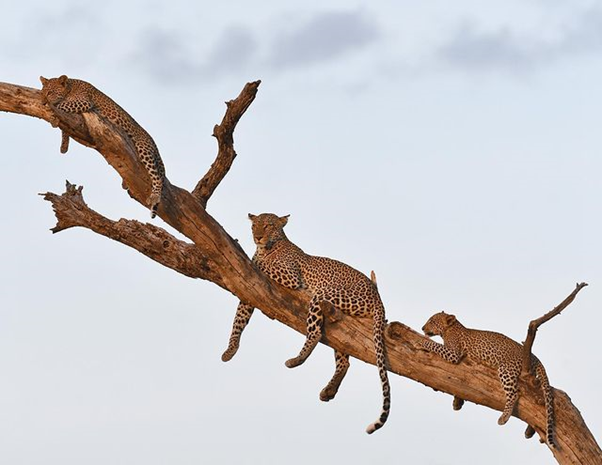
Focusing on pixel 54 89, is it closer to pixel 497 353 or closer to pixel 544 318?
pixel 497 353

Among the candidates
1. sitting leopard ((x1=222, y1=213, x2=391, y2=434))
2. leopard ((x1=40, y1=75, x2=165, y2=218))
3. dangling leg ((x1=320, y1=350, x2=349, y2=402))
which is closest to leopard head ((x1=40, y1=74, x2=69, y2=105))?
leopard ((x1=40, y1=75, x2=165, y2=218))

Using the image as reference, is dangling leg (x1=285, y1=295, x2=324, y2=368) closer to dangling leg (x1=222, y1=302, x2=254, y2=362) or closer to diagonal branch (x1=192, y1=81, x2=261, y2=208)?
dangling leg (x1=222, y1=302, x2=254, y2=362)

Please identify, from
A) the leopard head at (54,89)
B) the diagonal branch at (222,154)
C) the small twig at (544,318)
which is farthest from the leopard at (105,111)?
the small twig at (544,318)

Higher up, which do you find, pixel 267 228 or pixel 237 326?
pixel 267 228

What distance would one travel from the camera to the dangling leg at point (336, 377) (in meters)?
16.9

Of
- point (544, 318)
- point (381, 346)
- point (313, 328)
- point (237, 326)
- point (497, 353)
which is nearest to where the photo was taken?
point (544, 318)

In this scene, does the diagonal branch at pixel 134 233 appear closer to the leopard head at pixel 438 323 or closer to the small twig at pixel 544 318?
the leopard head at pixel 438 323

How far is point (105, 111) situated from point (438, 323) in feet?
14.6

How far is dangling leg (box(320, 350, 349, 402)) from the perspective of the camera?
1688cm

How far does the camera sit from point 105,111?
53.2ft

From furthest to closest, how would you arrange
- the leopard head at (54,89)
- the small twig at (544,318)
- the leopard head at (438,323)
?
the leopard head at (438,323), the leopard head at (54,89), the small twig at (544,318)

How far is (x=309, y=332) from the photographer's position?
16359 mm

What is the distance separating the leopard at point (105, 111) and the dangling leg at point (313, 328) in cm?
198

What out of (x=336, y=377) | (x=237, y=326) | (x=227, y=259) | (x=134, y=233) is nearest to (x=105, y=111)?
→ (x=134, y=233)
